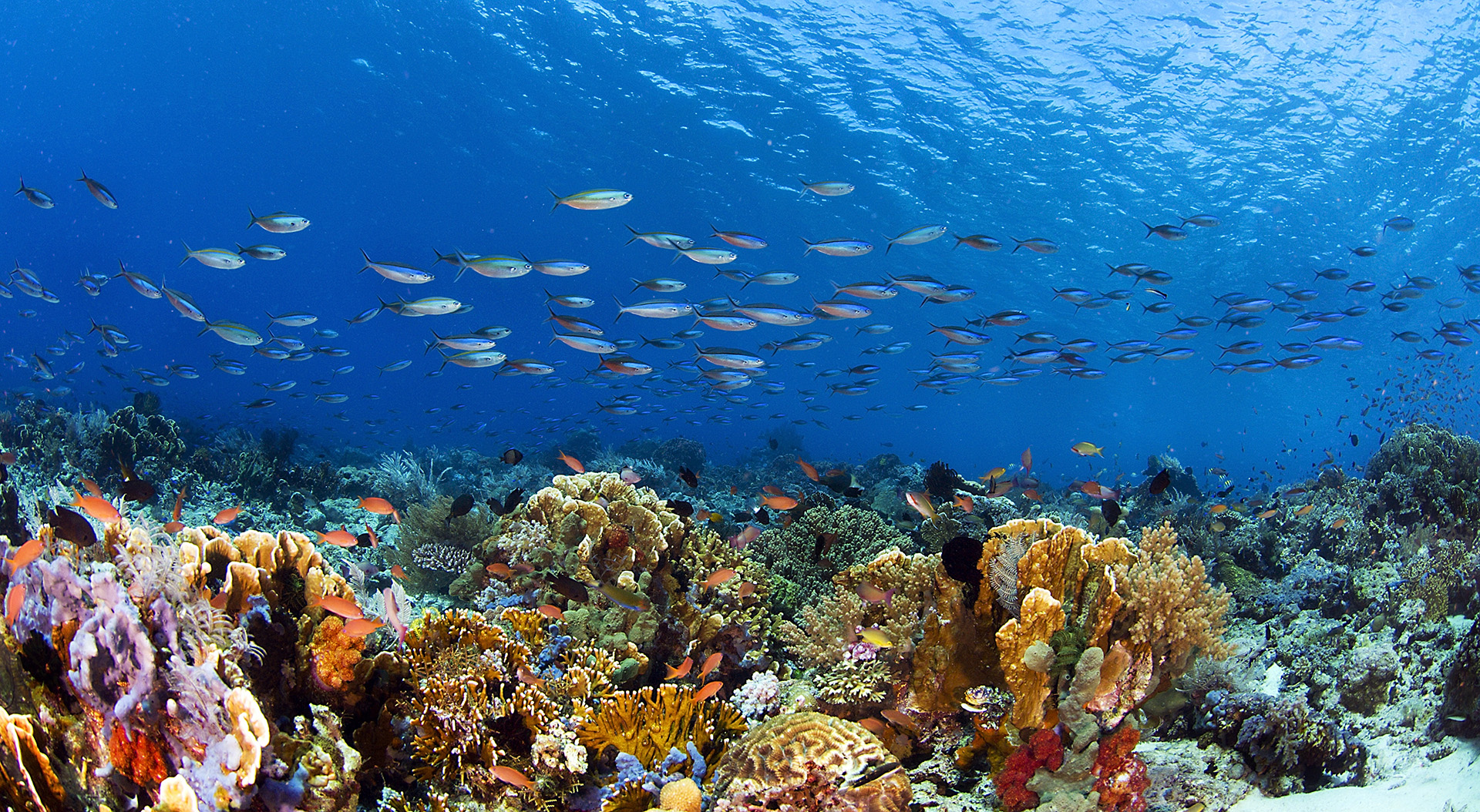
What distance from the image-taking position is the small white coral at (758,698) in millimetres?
→ 4242

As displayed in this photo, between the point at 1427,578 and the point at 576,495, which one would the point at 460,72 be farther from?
the point at 1427,578

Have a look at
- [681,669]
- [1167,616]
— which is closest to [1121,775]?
[1167,616]

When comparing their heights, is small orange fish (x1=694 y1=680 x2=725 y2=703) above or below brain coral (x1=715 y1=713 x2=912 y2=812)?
below

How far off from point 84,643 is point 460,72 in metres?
34.0

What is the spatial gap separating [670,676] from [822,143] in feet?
91.9

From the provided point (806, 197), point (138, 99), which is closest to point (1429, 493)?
point (806, 197)

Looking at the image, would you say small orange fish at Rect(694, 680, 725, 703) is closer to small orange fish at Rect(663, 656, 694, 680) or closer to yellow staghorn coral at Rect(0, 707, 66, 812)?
small orange fish at Rect(663, 656, 694, 680)

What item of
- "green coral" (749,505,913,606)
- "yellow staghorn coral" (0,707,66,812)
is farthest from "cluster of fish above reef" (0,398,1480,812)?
"green coral" (749,505,913,606)

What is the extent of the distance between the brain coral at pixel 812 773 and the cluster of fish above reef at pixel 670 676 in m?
0.01

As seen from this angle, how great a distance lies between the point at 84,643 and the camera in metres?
2.38

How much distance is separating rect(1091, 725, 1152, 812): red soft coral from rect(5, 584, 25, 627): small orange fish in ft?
16.8

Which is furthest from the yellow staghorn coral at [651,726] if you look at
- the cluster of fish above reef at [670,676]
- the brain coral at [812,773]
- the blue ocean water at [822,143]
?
the blue ocean water at [822,143]

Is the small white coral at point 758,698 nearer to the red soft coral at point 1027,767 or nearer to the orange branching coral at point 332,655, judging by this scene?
the red soft coral at point 1027,767

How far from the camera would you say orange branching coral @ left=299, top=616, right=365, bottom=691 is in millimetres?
3344
